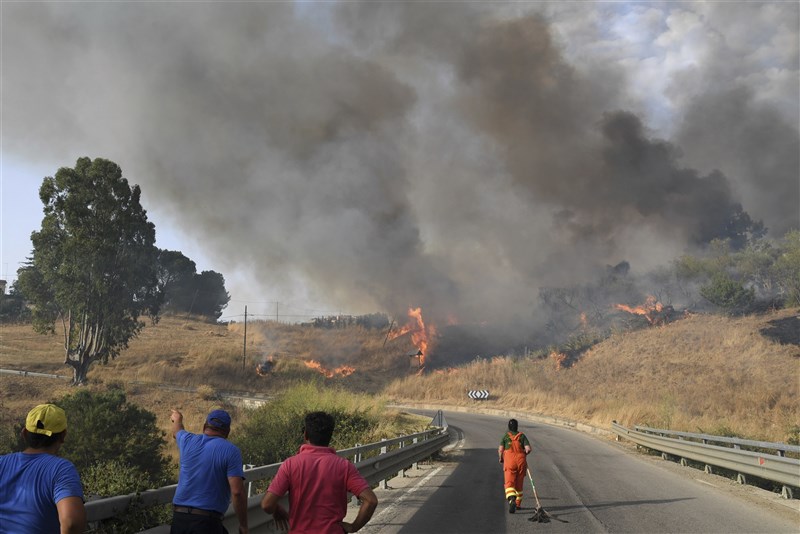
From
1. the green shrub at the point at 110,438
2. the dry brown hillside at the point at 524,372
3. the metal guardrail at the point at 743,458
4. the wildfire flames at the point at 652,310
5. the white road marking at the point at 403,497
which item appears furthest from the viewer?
the wildfire flames at the point at 652,310

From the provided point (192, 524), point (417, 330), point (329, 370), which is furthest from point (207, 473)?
point (417, 330)

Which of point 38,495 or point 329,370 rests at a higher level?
point 329,370

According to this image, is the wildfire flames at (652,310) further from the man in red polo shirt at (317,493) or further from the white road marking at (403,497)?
the man in red polo shirt at (317,493)

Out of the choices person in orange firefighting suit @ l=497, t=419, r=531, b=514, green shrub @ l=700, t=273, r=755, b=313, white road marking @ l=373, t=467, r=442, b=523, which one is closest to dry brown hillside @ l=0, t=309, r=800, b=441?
Result: green shrub @ l=700, t=273, r=755, b=313

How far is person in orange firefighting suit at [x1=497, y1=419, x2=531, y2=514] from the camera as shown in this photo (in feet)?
30.7

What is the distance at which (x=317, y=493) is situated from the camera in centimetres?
377

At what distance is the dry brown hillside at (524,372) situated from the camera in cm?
3328

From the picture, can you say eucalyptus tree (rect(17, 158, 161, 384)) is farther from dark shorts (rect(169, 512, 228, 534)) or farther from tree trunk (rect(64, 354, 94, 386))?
dark shorts (rect(169, 512, 228, 534))

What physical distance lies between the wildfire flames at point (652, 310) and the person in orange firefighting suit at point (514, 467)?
5223cm

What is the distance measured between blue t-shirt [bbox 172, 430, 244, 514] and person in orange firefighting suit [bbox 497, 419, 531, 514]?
19.1 ft

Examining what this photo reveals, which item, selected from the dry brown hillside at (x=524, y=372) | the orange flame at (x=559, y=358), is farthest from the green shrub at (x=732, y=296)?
the orange flame at (x=559, y=358)

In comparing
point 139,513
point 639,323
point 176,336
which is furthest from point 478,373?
point 139,513

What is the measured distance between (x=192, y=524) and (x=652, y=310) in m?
61.8

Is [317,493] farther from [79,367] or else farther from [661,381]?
[79,367]
